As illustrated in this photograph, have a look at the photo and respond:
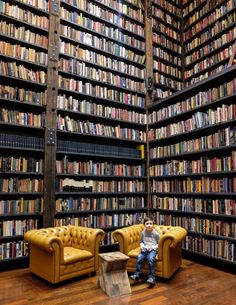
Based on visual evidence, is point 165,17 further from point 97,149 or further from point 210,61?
point 97,149

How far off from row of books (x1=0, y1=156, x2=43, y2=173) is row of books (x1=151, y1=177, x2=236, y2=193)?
217 centimetres

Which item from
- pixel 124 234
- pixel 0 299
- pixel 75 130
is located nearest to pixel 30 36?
pixel 75 130

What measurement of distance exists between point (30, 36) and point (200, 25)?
11.8ft

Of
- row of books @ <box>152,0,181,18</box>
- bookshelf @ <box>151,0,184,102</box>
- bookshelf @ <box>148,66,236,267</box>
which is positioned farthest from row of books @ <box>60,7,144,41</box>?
bookshelf @ <box>148,66,236,267</box>

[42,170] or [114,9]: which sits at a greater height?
[114,9]

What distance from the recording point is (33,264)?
3504 millimetres

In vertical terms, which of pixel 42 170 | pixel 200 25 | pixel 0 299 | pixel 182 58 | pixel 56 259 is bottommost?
pixel 0 299

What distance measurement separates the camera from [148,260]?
3.41 metres

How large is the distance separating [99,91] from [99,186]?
171 cm

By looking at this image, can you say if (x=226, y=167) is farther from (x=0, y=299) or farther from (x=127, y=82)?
(x=0, y=299)

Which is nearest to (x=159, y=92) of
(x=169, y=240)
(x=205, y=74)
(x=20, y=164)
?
(x=205, y=74)

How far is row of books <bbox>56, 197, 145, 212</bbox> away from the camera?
14.3 feet

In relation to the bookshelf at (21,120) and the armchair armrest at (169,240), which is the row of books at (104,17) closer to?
the bookshelf at (21,120)

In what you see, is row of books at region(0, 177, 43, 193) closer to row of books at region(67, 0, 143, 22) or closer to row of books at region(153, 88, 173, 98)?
row of books at region(153, 88, 173, 98)
